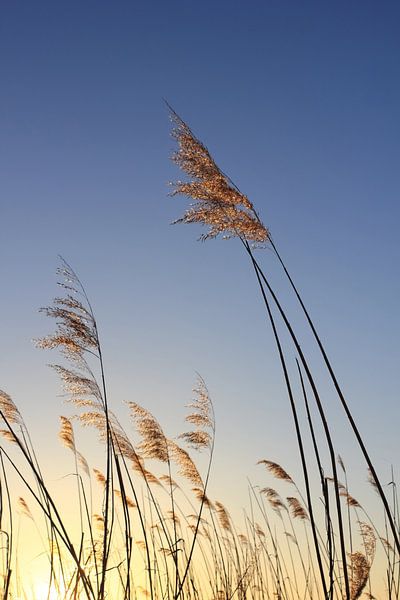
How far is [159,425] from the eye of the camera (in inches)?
226

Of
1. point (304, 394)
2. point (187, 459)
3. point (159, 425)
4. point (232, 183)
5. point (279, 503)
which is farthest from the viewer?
point (279, 503)

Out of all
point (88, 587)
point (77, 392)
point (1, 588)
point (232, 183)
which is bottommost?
point (88, 587)

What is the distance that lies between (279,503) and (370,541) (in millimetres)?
4251

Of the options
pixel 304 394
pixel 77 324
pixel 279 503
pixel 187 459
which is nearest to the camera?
pixel 304 394

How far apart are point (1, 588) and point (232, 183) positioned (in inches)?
170

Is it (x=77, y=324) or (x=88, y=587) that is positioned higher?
(x=77, y=324)

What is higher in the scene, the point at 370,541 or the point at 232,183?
the point at 232,183

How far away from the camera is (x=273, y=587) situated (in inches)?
286

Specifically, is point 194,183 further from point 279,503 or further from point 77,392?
point 279,503

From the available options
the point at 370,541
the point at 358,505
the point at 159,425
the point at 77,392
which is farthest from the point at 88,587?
the point at 358,505

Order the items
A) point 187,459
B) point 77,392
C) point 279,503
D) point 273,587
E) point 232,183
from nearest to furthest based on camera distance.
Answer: point 232,183 < point 77,392 < point 187,459 < point 273,587 < point 279,503

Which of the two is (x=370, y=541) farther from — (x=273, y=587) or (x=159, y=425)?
(x=273, y=587)

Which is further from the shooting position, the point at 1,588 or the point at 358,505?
the point at 358,505

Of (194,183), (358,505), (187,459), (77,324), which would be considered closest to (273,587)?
(358,505)
